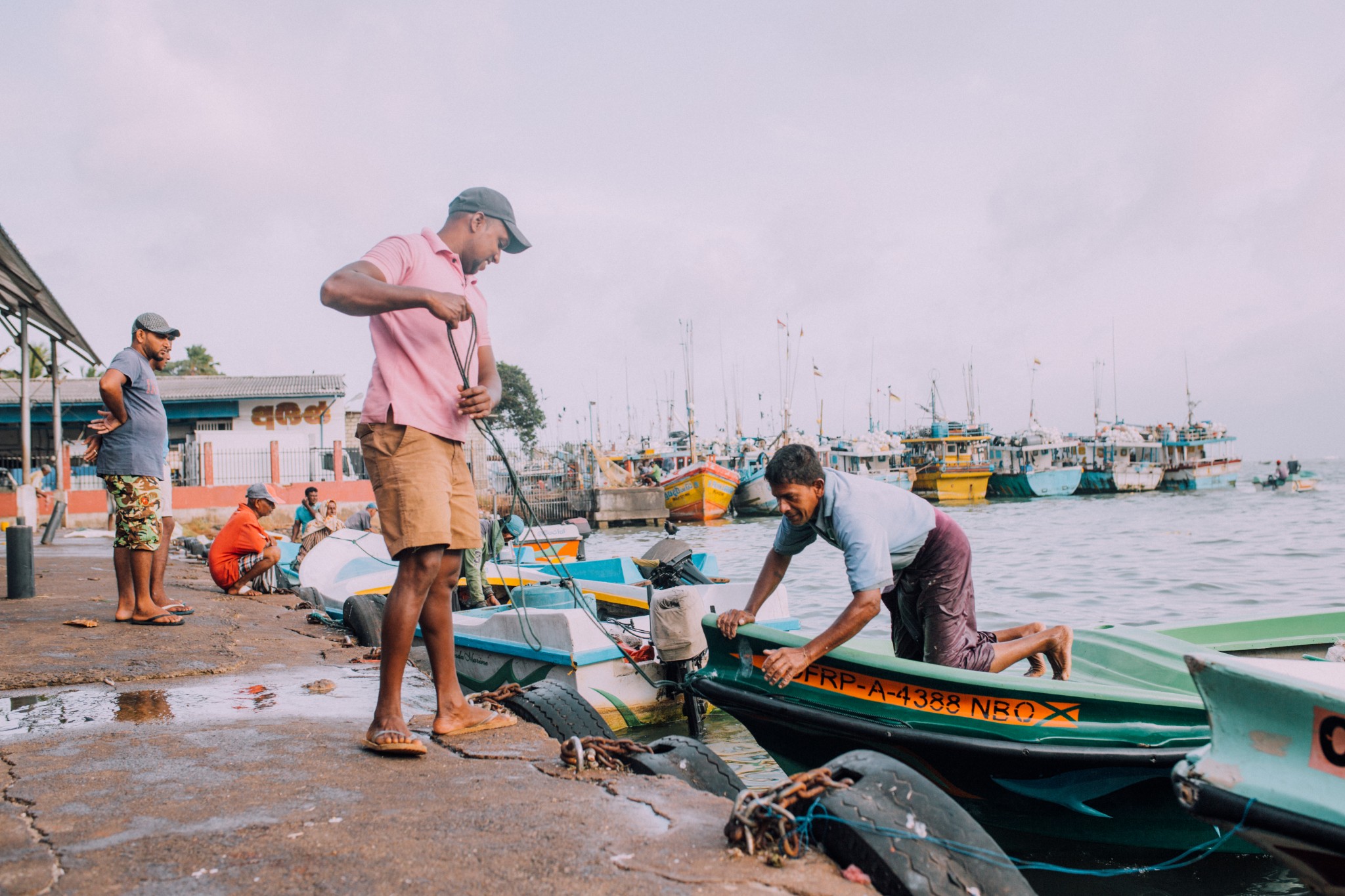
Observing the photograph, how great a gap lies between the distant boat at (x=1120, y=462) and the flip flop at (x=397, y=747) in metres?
51.5

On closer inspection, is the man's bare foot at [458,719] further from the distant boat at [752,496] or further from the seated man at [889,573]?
the distant boat at [752,496]

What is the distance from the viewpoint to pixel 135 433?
5.26 m

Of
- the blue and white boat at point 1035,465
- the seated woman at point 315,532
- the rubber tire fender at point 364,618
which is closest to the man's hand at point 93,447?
Result: the rubber tire fender at point 364,618

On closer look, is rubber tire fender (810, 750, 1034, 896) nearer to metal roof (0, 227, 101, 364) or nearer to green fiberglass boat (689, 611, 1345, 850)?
green fiberglass boat (689, 611, 1345, 850)

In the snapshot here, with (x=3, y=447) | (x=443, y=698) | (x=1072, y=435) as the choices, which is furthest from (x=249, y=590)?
(x=1072, y=435)

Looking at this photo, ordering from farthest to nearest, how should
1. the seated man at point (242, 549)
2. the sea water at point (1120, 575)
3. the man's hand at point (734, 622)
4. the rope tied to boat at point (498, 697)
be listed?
the seated man at point (242, 549) < the man's hand at point (734, 622) < the sea water at point (1120, 575) < the rope tied to boat at point (498, 697)

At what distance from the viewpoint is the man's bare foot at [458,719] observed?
317 cm

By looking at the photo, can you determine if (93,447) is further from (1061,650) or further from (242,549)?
(1061,650)

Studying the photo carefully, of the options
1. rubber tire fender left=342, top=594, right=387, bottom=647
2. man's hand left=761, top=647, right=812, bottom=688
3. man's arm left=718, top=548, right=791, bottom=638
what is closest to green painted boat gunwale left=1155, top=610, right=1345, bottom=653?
man's arm left=718, top=548, right=791, bottom=638

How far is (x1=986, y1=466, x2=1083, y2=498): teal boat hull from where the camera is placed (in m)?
46.1

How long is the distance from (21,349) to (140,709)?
13.4 meters

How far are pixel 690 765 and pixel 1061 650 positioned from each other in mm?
2544

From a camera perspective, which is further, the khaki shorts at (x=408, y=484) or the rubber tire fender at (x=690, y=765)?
the khaki shorts at (x=408, y=484)

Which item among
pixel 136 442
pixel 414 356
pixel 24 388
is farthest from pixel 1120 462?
pixel 414 356
